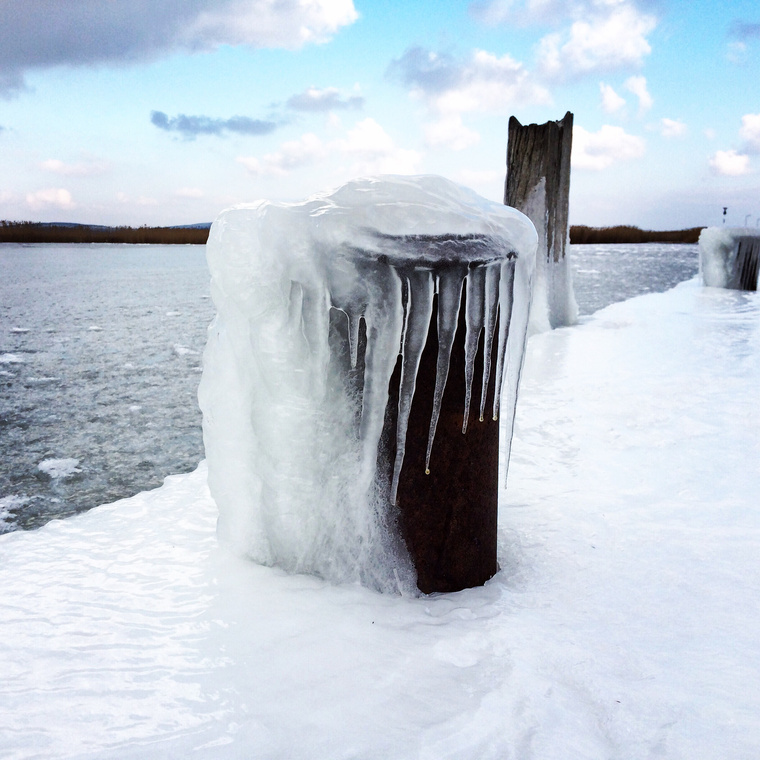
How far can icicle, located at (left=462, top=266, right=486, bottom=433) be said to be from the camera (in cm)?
141

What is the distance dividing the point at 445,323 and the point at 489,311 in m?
0.13

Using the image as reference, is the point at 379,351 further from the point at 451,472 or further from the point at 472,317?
the point at 451,472

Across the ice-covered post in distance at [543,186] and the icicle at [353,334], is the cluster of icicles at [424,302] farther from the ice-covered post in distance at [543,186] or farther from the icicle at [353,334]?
the ice-covered post in distance at [543,186]

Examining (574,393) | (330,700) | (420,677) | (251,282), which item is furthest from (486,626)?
(574,393)

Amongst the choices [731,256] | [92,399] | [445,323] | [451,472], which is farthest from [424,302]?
[731,256]

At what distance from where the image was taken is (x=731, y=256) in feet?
31.3

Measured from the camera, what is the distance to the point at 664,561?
1.76 meters

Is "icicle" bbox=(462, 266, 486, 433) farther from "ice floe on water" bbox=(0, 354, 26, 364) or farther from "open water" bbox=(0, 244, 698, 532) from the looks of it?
"ice floe on water" bbox=(0, 354, 26, 364)

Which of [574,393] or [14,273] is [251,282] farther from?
[14,273]

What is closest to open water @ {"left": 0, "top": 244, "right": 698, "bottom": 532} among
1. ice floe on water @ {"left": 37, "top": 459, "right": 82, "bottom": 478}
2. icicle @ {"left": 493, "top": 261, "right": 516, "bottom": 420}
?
ice floe on water @ {"left": 37, "top": 459, "right": 82, "bottom": 478}

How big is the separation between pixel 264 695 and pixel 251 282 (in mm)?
867

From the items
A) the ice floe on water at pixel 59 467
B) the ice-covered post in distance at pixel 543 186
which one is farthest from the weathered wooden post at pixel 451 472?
the ice-covered post in distance at pixel 543 186

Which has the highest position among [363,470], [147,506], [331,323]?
[331,323]

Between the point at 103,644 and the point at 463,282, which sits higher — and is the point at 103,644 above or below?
below
